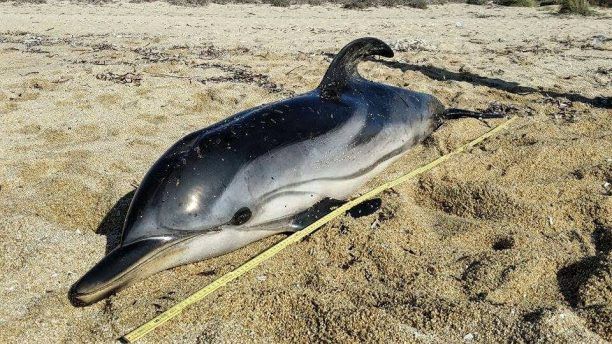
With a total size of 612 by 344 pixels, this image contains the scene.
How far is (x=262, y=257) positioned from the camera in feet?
9.93

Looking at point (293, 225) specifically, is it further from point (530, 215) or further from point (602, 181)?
point (602, 181)

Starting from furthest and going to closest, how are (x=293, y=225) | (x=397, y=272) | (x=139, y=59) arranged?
(x=139, y=59)
(x=293, y=225)
(x=397, y=272)

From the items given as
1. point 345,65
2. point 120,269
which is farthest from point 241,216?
point 345,65

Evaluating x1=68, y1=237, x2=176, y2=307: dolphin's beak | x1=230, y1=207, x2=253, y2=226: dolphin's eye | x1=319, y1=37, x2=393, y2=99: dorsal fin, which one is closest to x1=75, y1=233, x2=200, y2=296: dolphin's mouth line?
x1=68, y1=237, x2=176, y2=307: dolphin's beak

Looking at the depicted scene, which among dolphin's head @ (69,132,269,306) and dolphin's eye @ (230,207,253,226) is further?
dolphin's eye @ (230,207,253,226)

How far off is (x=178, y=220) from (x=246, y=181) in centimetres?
46

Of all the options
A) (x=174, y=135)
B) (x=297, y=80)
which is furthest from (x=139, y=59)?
(x=174, y=135)

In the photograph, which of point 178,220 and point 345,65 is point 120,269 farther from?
point 345,65

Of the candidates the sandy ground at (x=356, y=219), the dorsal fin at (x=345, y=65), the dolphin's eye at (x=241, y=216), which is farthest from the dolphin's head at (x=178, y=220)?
the dorsal fin at (x=345, y=65)

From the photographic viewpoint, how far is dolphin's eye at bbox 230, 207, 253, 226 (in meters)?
3.04

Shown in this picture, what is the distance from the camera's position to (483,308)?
8.11 feet

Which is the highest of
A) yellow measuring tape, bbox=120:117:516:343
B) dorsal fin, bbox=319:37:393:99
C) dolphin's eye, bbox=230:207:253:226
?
dorsal fin, bbox=319:37:393:99

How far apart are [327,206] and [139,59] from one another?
5.96 metres

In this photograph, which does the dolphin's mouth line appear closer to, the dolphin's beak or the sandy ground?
the dolphin's beak
